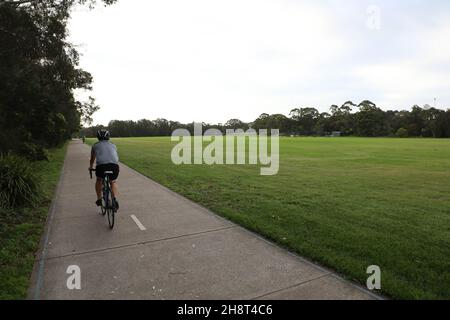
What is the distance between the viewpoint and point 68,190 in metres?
11.9

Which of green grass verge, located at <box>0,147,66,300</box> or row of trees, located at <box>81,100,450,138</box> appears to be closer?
green grass verge, located at <box>0,147,66,300</box>

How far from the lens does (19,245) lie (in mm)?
6039

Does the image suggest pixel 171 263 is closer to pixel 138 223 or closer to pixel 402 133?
pixel 138 223

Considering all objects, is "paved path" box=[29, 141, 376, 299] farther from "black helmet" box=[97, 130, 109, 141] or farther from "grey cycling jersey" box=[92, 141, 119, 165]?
"black helmet" box=[97, 130, 109, 141]

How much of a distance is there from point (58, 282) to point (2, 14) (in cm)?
1386

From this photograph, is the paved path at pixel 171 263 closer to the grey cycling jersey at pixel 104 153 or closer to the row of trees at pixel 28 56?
the grey cycling jersey at pixel 104 153

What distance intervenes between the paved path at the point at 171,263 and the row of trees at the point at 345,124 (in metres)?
99.9

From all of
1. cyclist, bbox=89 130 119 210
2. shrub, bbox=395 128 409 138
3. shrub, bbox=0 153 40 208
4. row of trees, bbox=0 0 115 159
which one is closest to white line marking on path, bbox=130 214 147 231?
cyclist, bbox=89 130 119 210

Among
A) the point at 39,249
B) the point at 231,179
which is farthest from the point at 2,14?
the point at 39,249

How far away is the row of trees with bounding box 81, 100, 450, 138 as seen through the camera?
108125 millimetres

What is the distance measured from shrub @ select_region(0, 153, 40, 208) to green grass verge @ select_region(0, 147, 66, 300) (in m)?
0.35

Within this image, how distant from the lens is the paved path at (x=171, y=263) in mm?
4332

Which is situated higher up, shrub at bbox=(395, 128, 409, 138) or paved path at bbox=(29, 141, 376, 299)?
shrub at bbox=(395, 128, 409, 138)
